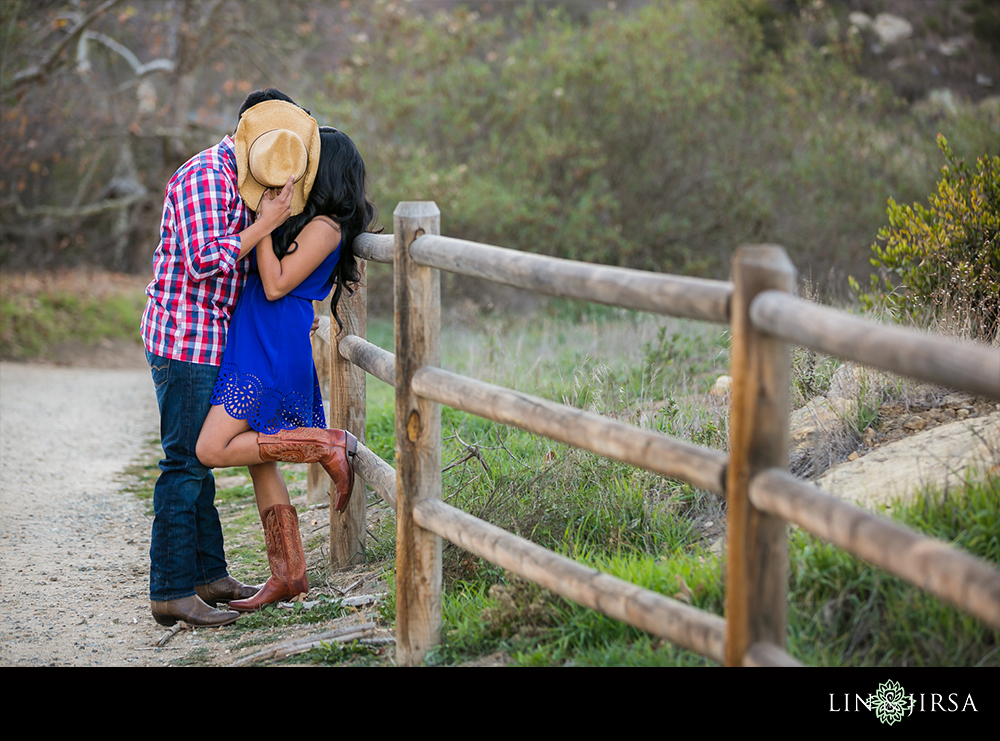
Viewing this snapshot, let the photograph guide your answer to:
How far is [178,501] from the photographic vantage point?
3486mm

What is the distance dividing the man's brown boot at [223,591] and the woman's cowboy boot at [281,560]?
119 mm

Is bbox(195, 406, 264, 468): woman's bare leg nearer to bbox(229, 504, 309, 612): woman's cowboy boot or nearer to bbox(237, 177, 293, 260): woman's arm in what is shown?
bbox(229, 504, 309, 612): woman's cowboy boot

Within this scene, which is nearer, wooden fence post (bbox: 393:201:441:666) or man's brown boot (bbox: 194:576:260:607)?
wooden fence post (bbox: 393:201:441:666)

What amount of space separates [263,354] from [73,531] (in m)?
2.27

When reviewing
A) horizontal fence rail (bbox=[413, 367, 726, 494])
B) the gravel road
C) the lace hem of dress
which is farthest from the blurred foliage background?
horizontal fence rail (bbox=[413, 367, 726, 494])

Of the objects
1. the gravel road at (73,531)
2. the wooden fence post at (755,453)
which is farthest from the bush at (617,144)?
the wooden fence post at (755,453)

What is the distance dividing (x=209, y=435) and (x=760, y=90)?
1086cm

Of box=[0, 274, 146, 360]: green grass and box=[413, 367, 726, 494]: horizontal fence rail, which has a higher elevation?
box=[413, 367, 726, 494]: horizontal fence rail

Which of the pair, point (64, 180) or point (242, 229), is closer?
point (242, 229)

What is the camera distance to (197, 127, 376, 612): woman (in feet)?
11.0

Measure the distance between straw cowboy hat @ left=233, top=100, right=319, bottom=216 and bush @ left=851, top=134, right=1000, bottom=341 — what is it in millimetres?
2979

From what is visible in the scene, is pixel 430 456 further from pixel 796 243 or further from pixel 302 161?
pixel 796 243

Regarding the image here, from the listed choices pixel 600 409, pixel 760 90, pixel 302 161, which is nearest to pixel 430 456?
pixel 302 161

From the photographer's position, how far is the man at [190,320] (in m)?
3.24
